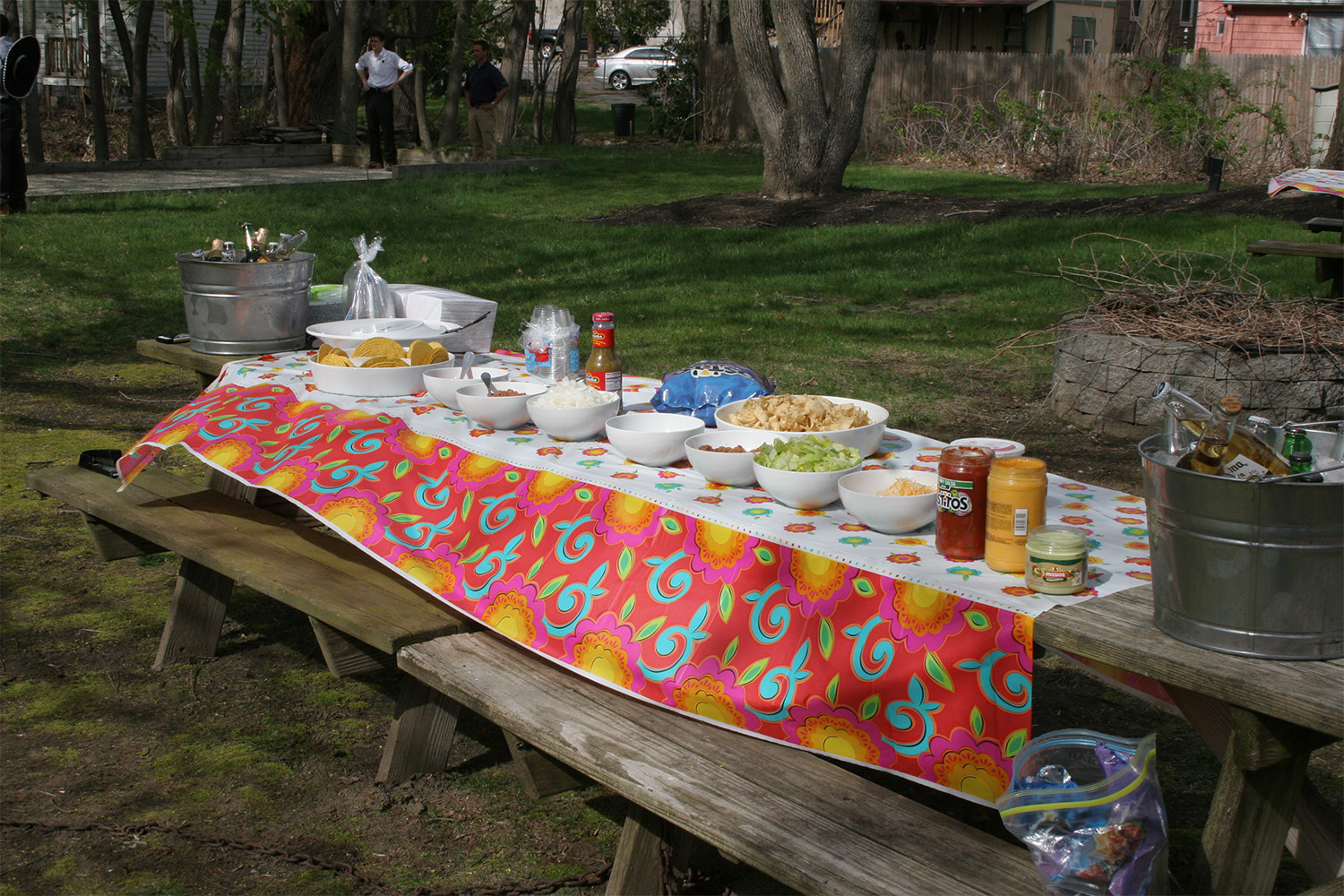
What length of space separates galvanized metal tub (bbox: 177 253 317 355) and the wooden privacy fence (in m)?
18.4

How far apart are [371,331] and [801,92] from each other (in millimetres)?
11338

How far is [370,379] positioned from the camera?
3.97 m

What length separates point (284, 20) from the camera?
83.6 ft

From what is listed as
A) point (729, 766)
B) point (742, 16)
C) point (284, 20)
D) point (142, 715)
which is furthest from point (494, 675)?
point (284, 20)

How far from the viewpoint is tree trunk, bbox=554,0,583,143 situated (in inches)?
934

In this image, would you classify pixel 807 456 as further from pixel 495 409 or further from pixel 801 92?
pixel 801 92

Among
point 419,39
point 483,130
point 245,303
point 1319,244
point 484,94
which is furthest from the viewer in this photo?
point 419,39

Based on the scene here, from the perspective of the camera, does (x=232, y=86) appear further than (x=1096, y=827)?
Yes

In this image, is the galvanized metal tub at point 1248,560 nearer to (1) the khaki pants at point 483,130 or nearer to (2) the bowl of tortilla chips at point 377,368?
(2) the bowl of tortilla chips at point 377,368

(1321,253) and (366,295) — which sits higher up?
(1321,253)

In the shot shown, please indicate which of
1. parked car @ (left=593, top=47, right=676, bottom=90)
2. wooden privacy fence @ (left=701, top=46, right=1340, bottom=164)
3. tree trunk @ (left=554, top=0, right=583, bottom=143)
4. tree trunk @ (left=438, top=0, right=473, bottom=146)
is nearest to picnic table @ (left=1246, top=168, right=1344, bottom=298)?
wooden privacy fence @ (left=701, top=46, right=1340, bottom=164)

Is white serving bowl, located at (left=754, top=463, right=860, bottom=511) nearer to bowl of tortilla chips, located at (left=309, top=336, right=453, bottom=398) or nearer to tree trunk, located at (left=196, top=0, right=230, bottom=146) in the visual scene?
bowl of tortilla chips, located at (left=309, top=336, right=453, bottom=398)

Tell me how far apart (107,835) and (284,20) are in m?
25.4

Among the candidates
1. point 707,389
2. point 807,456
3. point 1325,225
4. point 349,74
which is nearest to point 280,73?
point 349,74
